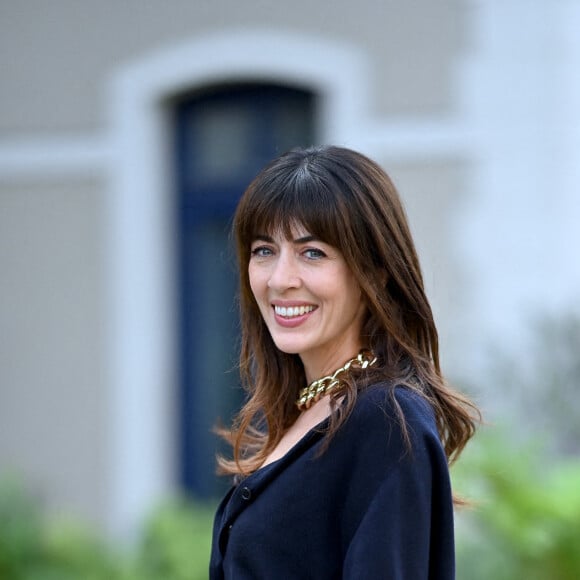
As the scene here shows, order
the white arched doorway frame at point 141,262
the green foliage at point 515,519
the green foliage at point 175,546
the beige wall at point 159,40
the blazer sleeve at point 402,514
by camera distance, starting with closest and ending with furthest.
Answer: the blazer sleeve at point 402,514, the green foliage at point 515,519, the green foliage at point 175,546, the beige wall at point 159,40, the white arched doorway frame at point 141,262

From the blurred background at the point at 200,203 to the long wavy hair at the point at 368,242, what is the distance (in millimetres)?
3316

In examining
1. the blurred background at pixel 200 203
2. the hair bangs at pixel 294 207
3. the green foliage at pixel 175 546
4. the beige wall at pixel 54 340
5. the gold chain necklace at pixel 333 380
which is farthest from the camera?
the beige wall at pixel 54 340

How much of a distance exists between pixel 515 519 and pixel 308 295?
2546 millimetres

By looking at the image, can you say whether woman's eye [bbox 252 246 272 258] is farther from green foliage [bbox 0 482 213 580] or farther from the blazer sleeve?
green foliage [bbox 0 482 213 580]

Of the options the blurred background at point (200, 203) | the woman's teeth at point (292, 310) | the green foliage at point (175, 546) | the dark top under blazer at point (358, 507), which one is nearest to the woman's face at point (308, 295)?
the woman's teeth at point (292, 310)

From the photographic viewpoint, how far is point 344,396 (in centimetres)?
218

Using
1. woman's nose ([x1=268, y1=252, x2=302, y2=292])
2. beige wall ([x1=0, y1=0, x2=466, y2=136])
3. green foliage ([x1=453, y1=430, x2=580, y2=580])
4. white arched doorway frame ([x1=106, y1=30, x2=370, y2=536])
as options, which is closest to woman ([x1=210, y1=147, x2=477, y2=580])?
woman's nose ([x1=268, y1=252, x2=302, y2=292])

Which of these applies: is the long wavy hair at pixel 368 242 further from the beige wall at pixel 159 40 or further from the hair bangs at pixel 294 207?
the beige wall at pixel 159 40

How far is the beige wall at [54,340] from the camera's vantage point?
21.3 ft

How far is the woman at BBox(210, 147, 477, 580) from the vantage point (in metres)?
2.04

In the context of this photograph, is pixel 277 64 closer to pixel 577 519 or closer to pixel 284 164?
pixel 577 519

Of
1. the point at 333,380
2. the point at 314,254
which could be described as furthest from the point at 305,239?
the point at 333,380

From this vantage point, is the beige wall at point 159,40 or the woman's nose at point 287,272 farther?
the beige wall at point 159,40

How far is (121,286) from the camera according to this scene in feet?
21.2
